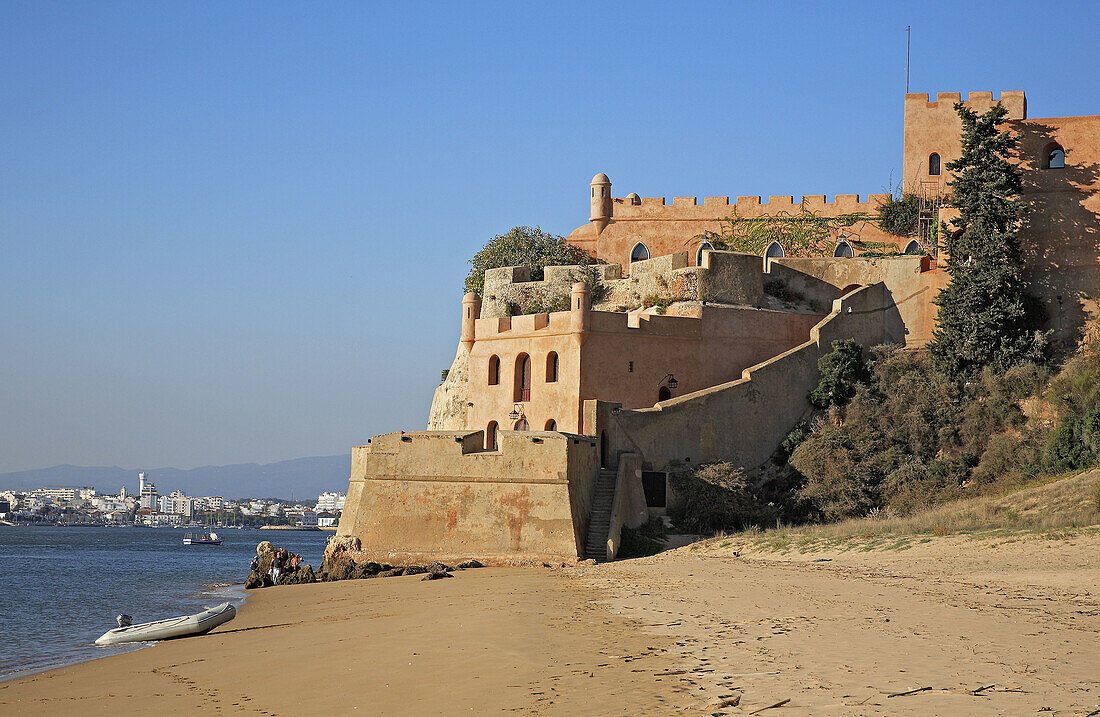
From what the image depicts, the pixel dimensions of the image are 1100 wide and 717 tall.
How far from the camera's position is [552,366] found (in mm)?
32156

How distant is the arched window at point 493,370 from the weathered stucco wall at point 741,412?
6.50 meters

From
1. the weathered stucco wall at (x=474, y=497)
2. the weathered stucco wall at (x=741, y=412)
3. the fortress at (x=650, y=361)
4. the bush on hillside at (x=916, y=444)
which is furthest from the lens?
the bush on hillside at (x=916, y=444)

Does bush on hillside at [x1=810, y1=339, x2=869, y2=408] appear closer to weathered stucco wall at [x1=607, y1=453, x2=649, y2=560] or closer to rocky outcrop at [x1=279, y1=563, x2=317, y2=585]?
weathered stucco wall at [x1=607, y1=453, x2=649, y2=560]

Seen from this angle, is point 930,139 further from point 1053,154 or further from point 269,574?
point 269,574

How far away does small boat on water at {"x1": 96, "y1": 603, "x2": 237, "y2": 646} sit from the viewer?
17.4m

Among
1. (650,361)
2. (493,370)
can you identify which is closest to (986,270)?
(650,361)

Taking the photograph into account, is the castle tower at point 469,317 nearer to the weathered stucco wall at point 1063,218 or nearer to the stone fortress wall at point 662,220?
the stone fortress wall at point 662,220

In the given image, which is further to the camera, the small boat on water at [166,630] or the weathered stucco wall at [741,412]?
the weathered stucco wall at [741,412]

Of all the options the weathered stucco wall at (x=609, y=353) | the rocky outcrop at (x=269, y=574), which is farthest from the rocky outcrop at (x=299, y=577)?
the weathered stucco wall at (x=609, y=353)

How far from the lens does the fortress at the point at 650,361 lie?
2539 centimetres

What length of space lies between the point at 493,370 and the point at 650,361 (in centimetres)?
498

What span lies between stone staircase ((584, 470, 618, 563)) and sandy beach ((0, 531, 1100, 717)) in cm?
457

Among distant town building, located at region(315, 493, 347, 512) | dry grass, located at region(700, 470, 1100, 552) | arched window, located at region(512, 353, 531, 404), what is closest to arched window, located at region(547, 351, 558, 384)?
arched window, located at region(512, 353, 531, 404)

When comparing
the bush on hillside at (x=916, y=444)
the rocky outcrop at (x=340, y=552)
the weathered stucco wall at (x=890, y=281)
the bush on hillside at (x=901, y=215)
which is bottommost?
the rocky outcrop at (x=340, y=552)
